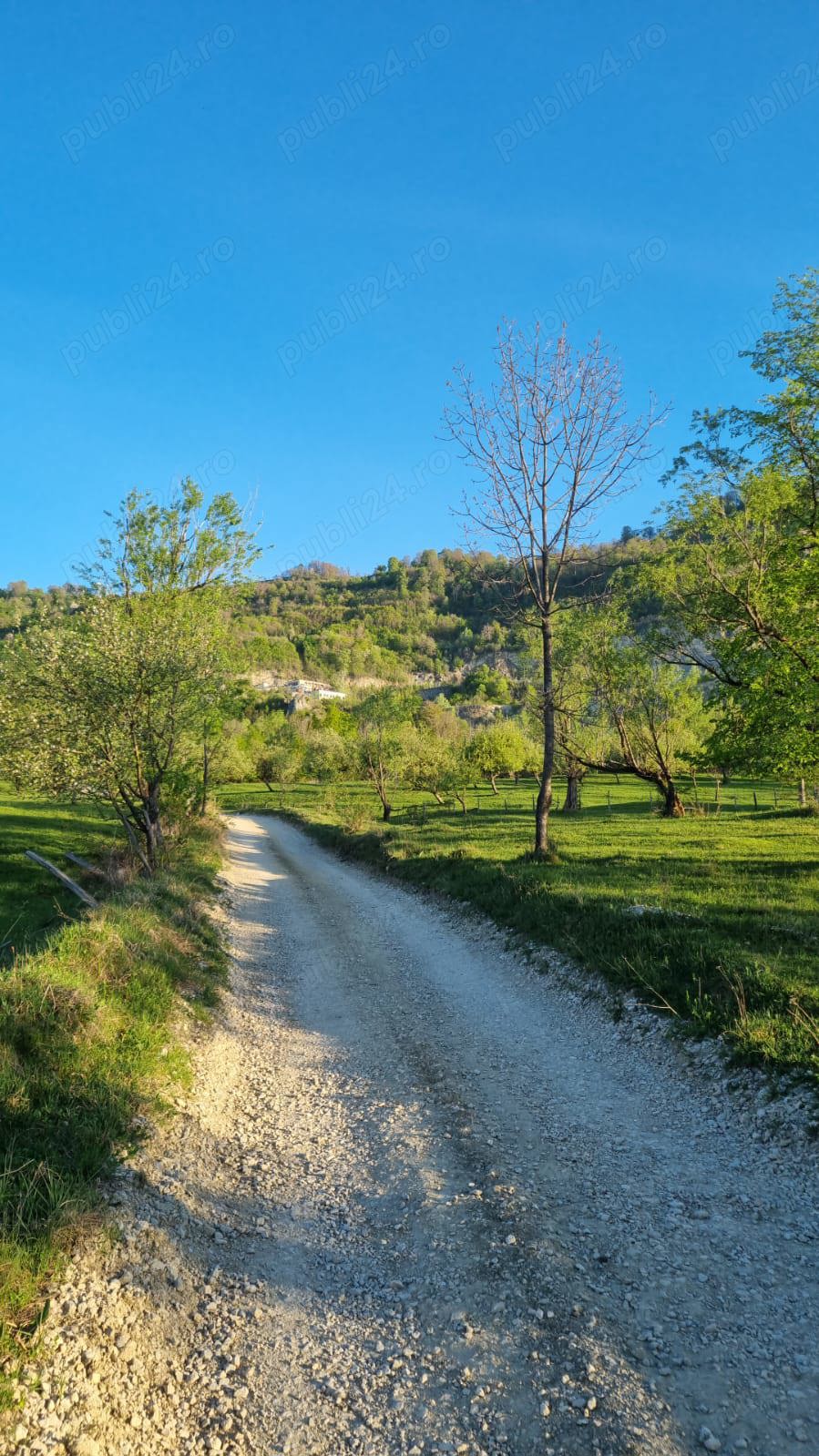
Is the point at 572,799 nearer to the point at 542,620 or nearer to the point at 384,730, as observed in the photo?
the point at 384,730

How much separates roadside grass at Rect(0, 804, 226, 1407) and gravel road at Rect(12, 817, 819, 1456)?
0.40 meters

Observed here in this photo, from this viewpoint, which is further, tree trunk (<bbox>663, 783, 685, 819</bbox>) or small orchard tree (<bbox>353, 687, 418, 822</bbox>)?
small orchard tree (<bbox>353, 687, 418, 822</bbox>)

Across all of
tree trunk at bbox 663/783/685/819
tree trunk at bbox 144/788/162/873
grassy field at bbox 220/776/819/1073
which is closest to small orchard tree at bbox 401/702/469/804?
grassy field at bbox 220/776/819/1073

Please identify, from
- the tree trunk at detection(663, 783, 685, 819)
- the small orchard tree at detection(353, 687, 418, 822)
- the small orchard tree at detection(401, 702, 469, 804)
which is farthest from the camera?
the small orchard tree at detection(353, 687, 418, 822)

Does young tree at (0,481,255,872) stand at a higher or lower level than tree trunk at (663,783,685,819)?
higher

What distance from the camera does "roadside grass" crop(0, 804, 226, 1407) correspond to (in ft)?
16.7

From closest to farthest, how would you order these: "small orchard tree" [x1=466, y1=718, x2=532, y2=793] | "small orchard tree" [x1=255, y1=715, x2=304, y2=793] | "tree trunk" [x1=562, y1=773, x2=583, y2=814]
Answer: "tree trunk" [x1=562, y1=773, x2=583, y2=814]
"small orchard tree" [x1=466, y1=718, x2=532, y2=793]
"small orchard tree" [x1=255, y1=715, x2=304, y2=793]

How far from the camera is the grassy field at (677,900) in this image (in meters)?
9.35

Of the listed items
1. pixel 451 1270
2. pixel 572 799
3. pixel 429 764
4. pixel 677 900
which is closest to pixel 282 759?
pixel 429 764

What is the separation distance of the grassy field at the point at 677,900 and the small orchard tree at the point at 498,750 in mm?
30650

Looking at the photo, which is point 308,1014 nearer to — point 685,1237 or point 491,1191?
point 491,1191

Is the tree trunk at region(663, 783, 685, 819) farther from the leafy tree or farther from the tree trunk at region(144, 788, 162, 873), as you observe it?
the tree trunk at region(144, 788, 162, 873)

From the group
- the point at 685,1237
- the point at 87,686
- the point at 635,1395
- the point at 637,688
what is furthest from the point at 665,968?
the point at 637,688

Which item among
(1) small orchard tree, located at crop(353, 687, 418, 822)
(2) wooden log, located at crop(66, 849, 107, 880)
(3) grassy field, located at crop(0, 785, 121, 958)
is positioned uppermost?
(1) small orchard tree, located at crop(353, 687, 418, 822)
